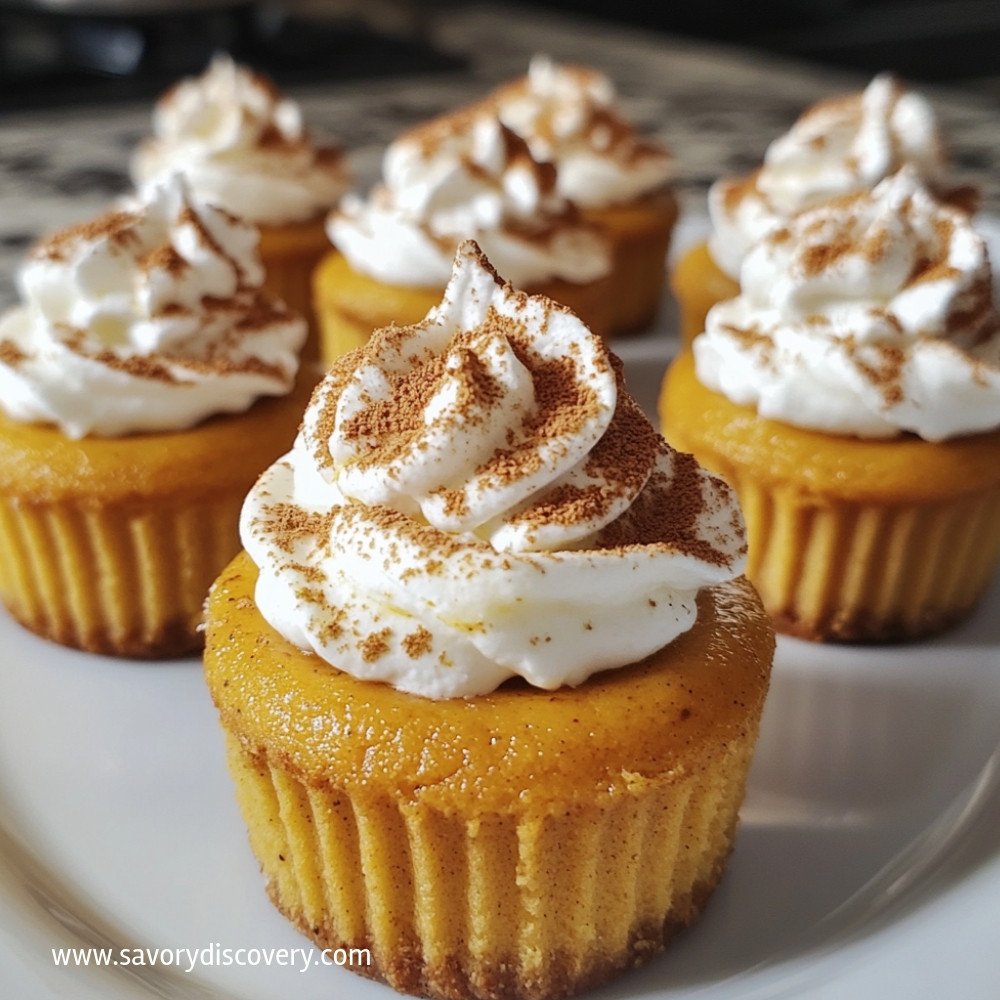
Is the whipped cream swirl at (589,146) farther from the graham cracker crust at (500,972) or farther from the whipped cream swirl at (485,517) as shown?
the graham cracker crust at (500,972)

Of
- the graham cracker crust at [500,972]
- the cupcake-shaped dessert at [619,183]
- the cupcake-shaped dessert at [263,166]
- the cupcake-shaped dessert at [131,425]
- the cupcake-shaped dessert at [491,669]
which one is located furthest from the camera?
the cupcake-shaped dessert at [619,183]

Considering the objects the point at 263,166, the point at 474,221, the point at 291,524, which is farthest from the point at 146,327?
the point at 263,166

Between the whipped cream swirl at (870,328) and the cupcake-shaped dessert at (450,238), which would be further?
the cupcake-shaped dessert at (450,238)

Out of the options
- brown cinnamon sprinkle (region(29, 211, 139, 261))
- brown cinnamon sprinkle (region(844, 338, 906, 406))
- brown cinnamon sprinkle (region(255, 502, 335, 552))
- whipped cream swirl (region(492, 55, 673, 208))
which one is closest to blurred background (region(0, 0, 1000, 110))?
whipped cream swirl (region(492, 55, 673, 208))

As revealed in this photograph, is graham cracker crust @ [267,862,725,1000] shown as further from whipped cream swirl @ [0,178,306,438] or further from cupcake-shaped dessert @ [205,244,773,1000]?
whipped cream swirl @ [0,178,306,438]

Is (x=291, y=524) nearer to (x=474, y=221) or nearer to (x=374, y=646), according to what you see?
(x=374, y=646)

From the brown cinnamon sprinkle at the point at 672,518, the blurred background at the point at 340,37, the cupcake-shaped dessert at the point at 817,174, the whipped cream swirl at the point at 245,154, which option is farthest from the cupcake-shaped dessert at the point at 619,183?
the blurred background at the point at 340,37

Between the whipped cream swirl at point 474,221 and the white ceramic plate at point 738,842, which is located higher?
the whipped cream swirl at point 474,221

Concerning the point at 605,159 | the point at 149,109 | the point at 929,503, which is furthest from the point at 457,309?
the point at 149,109
